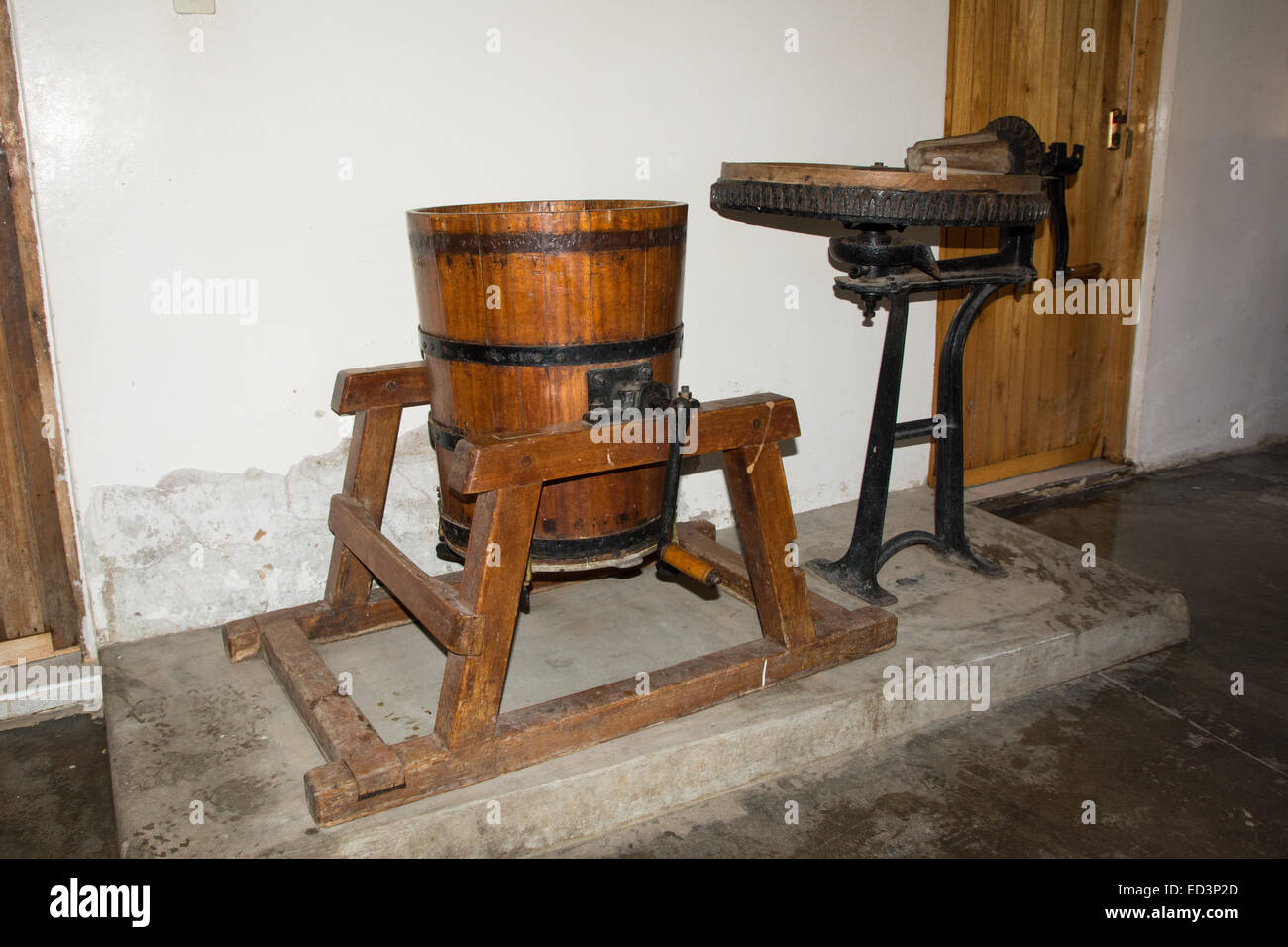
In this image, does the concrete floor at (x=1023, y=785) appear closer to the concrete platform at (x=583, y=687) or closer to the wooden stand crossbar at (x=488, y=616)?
the concrete platform at (x=583, y=687)

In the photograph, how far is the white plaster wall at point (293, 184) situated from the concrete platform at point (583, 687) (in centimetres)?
45

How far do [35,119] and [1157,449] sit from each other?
4.96 m

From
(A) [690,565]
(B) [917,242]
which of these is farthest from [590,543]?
(B) [917,242]

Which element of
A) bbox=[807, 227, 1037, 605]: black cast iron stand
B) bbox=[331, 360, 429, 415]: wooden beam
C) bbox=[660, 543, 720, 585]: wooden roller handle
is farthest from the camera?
bbox=[807, 227, 1037, 605]: black cast iron stand

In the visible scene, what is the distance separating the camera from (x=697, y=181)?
3426 millimetres

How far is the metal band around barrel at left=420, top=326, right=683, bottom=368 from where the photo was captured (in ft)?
7.64

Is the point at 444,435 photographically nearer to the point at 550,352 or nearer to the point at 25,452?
the point at 550,352

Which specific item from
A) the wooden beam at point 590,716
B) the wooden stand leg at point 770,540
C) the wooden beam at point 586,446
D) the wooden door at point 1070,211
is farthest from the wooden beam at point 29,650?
the wooden door at point 1070,211

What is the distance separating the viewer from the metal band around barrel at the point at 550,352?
2.33 metres

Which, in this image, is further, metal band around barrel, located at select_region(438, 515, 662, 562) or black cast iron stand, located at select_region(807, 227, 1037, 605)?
black cast iron stand, located at select_region(807, 227, 1037, 605)

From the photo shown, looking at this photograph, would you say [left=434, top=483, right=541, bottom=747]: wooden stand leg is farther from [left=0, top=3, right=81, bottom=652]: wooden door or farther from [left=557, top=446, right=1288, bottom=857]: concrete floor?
[left=0, top=3, right=81, bottom=652]: wooden door

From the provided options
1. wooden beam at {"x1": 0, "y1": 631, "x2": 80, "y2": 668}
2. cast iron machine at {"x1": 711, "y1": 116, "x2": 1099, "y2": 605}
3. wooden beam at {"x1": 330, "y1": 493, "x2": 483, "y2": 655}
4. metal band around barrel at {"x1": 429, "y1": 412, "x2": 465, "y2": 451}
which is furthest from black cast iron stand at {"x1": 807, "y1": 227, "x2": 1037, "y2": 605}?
wooden beam at {"x1": 0, "y1": 631, "x2": 80, "y2": 668}
